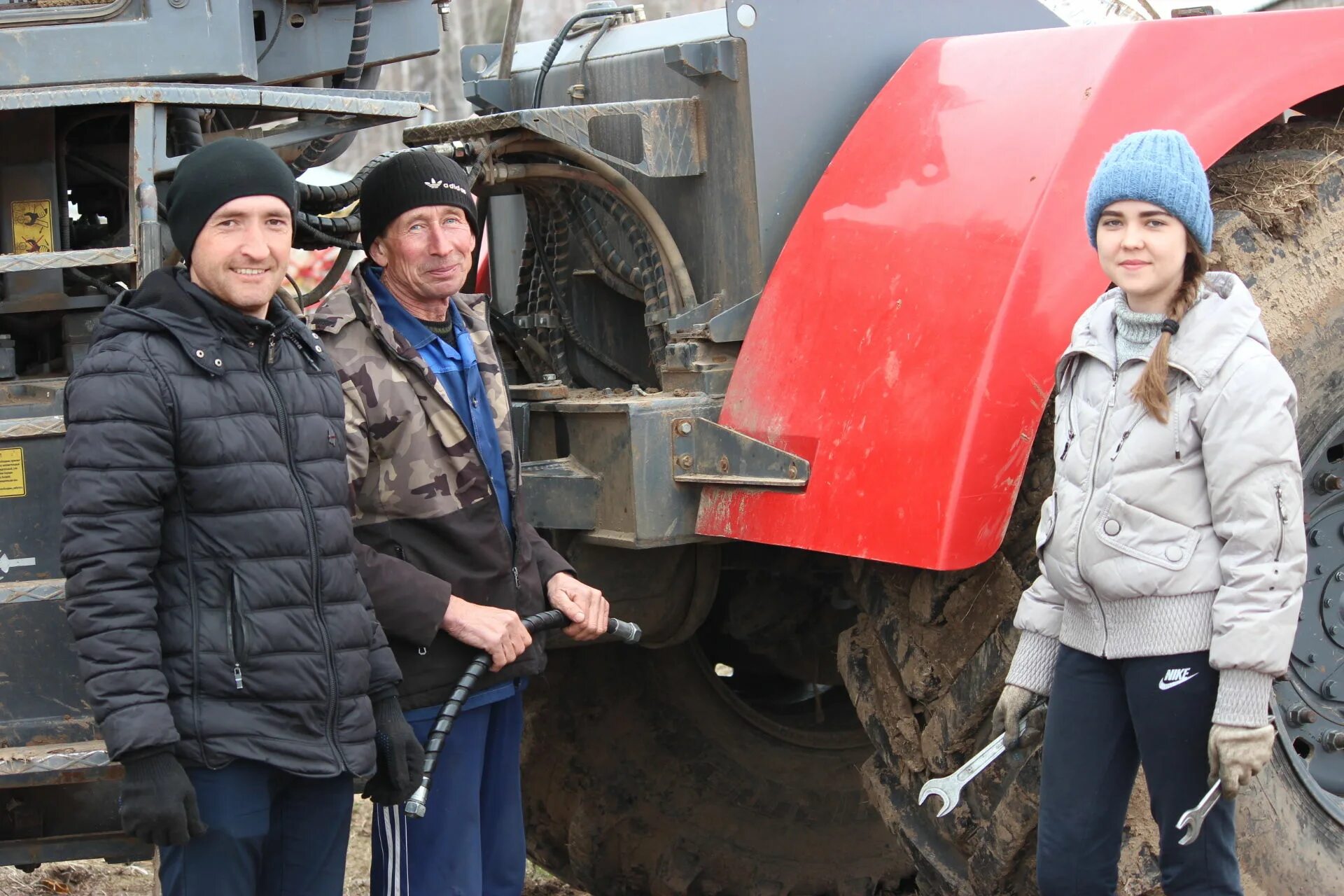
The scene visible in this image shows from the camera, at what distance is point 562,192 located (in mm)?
3574

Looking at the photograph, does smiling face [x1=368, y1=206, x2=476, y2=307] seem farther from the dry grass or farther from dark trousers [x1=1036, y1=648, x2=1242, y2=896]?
the dry grass

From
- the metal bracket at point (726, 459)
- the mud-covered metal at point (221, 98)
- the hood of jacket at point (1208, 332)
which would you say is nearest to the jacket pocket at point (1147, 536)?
the hood of jacket at point (1208, 332)

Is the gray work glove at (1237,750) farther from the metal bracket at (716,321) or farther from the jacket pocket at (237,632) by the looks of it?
the jacket pocket at (237,632)

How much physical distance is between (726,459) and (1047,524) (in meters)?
0.69

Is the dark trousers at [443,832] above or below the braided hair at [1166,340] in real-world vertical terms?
below

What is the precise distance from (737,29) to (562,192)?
644mm

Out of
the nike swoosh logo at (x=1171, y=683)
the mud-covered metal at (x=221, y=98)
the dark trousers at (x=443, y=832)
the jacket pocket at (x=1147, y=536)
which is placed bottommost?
the dark trousers at (x=443, y=832)

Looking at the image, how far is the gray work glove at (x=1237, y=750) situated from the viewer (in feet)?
7.65

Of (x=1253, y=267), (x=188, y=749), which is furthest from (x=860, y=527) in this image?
(x=188, y=749)

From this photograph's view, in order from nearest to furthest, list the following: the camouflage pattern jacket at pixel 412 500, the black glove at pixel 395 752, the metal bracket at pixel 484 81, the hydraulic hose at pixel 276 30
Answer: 1. the black glove at pixel 395 752
2. the camouflage pattern jacket at pixel 412 500
3. the hydraulic hose at pixel 276 30
4. the metal bracket at pixel 484 81

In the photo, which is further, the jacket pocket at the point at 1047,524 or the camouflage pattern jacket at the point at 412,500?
the camouflage pattern jacket at the point at 412,500

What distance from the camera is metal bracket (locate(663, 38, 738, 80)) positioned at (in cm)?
312

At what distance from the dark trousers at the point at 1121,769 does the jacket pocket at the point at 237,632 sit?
49.6 inches

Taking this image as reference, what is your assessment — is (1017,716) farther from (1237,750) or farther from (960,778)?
(1237,750)
